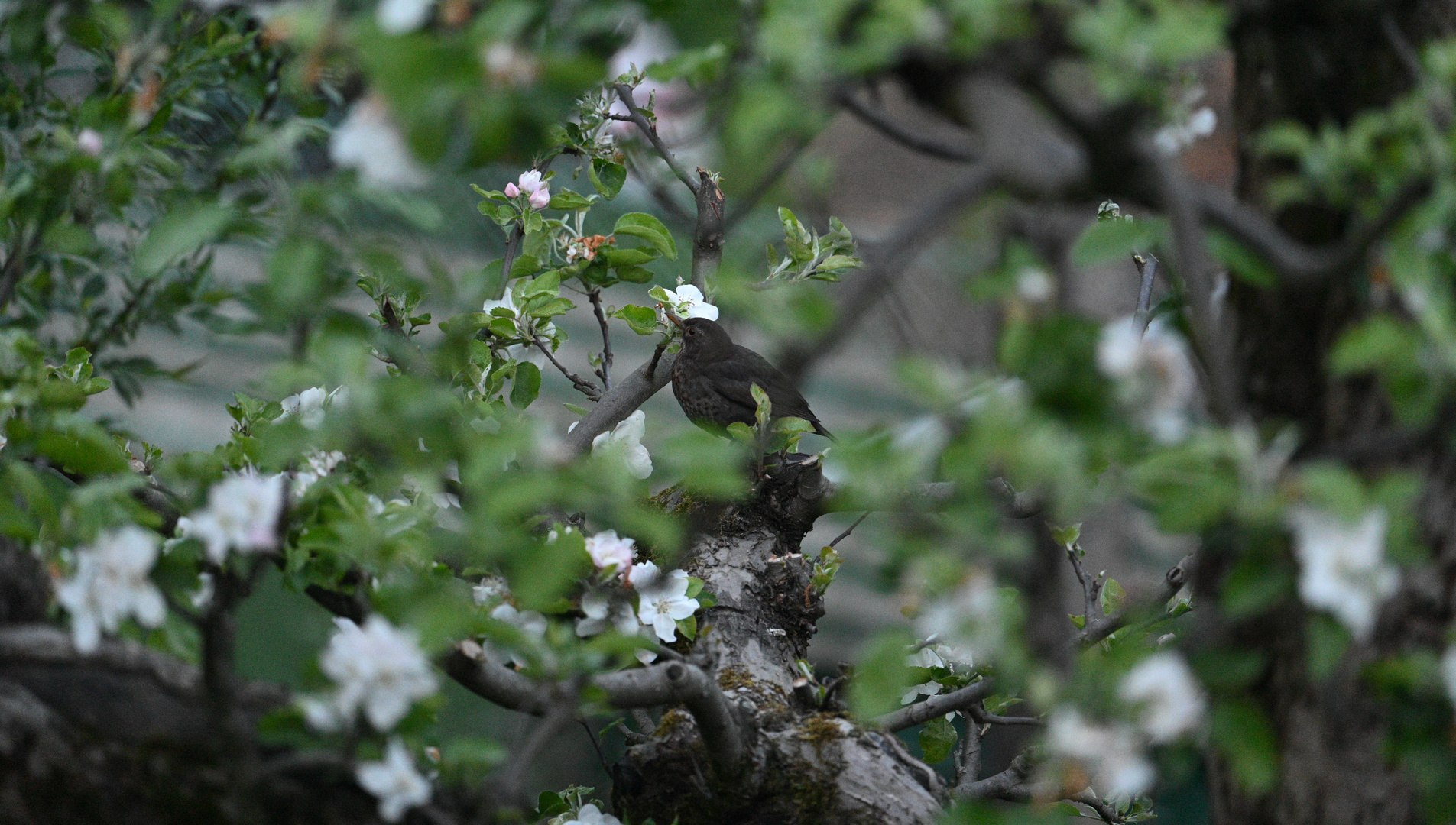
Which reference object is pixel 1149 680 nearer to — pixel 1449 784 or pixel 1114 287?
pixel 1449 784

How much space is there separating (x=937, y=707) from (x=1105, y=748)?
1.07m

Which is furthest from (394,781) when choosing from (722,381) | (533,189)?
(722,381)

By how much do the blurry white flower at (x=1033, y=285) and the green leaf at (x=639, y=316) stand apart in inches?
45.0

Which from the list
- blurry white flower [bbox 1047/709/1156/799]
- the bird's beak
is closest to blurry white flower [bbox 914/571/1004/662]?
blurry white flower [bbox 1047/709/1156/799]

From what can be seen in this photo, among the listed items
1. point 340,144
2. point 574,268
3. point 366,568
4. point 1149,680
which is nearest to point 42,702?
point 366,568

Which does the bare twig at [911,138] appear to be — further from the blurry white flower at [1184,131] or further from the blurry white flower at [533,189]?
the blurry white flower at [533,189]

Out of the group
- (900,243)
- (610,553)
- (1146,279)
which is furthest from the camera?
(1146,279)

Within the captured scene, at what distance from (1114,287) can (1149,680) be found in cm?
430

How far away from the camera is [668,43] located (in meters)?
0.93

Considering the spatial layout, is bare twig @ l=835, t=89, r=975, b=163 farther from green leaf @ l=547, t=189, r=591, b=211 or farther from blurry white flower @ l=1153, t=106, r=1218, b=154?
green leaf @ l=547, t=189, r=591, b=211

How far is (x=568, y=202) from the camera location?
184cm

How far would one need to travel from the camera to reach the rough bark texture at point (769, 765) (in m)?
1.59

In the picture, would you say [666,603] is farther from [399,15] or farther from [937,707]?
[399,15]

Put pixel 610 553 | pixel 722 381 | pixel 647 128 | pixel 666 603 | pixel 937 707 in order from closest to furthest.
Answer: pixel 610 553 < pixel 666 603 < pixel 937 707 < pixel 647 128 < pixel 722 381
